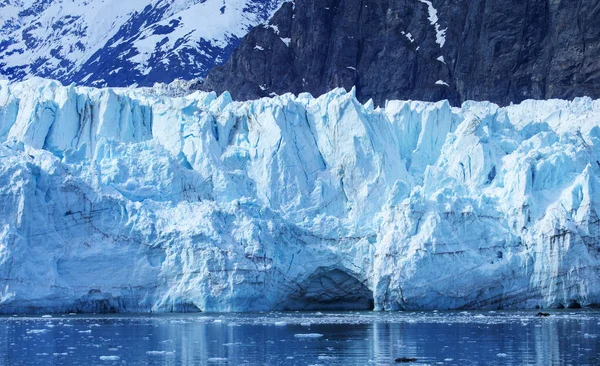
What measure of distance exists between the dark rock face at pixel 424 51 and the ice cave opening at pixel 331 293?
Result: 2646cm

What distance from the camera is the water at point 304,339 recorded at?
24531 mm

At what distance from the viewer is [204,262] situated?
35750 millimetres

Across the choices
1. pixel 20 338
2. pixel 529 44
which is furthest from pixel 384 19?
pixel 20 338

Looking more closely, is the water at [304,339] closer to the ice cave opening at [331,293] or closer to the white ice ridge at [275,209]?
the white ice ridge at [275,209]

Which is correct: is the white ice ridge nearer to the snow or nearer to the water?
the water

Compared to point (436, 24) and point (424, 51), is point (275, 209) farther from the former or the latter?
point (436, 24)

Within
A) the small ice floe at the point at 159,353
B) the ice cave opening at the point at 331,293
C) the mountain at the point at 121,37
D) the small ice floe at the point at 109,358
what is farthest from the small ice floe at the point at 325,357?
the mountain at the point at 121,37

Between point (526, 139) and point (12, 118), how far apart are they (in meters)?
18.2

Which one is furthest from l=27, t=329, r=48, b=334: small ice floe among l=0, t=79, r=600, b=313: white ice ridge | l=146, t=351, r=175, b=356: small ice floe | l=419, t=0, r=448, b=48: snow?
l=419, t=0, r=448, b=48: snow

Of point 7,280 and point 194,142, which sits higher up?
point 194,142

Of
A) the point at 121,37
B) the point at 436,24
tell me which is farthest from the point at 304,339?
the point at 121,37

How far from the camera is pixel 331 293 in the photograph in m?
38.8

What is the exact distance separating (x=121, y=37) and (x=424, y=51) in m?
42.0

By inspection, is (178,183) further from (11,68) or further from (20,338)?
(11,68)
